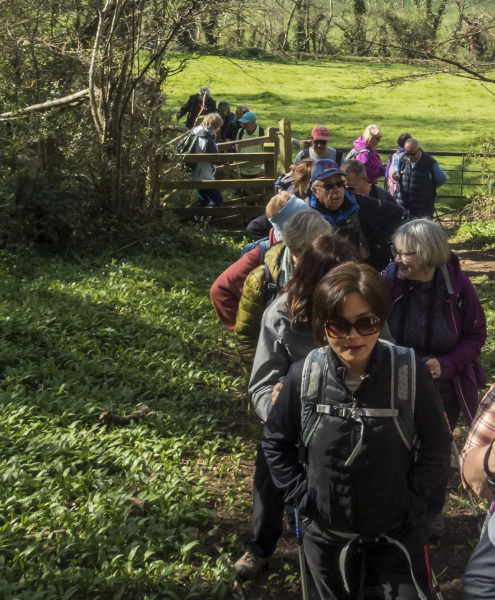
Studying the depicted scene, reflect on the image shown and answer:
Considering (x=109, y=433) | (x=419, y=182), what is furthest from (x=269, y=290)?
(x=419, y=182)

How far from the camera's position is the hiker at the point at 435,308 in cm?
451

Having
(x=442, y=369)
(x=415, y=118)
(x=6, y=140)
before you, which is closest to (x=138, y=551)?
(x=442, y=369)

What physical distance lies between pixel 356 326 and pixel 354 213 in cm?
323

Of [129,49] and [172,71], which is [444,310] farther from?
[172,71]

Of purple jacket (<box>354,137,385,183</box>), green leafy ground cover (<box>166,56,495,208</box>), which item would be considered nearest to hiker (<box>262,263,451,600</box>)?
purple jacket (<box>354,137,385,183</box>)

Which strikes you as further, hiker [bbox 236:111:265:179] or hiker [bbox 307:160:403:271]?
hiker [bbox 236:111:265:179]

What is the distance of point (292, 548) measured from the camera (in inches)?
191

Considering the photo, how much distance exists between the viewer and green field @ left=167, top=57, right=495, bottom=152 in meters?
28.7

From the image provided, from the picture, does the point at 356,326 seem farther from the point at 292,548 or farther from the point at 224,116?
the point at 224,116

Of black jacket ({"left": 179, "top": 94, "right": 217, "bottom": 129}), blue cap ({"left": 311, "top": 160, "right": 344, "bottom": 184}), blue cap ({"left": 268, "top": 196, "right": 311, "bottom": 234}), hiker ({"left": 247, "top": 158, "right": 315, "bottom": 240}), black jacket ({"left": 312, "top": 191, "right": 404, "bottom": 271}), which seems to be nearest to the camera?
blue cap ({"left": 268, "top": 196, "right": 311, "bottom": 234})

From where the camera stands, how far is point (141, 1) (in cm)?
1098

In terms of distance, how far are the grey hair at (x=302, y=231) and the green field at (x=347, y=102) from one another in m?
22.7

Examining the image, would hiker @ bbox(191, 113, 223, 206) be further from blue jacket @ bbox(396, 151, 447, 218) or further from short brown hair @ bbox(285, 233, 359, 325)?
short brown hair @ bbox(285, 233, 359, 325)

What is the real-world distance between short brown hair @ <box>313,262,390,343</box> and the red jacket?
1.75 metres
